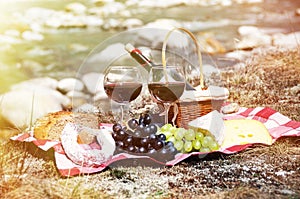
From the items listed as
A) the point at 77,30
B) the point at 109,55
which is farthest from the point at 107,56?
the point at 77,30

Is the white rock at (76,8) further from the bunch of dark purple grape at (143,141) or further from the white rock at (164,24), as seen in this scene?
the bunch of dark purple grape at (143,141)

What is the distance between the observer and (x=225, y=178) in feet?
3.53

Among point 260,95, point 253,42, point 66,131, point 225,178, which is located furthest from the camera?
point 253,42

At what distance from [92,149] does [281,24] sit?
2.89 ft

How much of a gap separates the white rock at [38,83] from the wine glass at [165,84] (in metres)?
0.42

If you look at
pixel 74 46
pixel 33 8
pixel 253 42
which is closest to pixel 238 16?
pixel 253 42

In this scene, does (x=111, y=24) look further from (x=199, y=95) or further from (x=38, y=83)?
(x=199, y=95)

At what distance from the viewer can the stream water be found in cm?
147

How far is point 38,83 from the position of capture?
1523 millimetres

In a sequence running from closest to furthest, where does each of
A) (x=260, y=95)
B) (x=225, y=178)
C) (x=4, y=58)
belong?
(x=225, y=178), (x=4, y=58), (x=260, y=95)

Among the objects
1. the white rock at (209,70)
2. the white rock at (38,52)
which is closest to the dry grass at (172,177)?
the white rock at (38,52)

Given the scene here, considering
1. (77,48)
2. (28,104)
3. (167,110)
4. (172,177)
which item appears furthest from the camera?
(77,48)

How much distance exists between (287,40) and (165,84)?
26.1 inches

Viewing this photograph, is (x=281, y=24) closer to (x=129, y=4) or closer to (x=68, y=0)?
(x=129, y=4)
